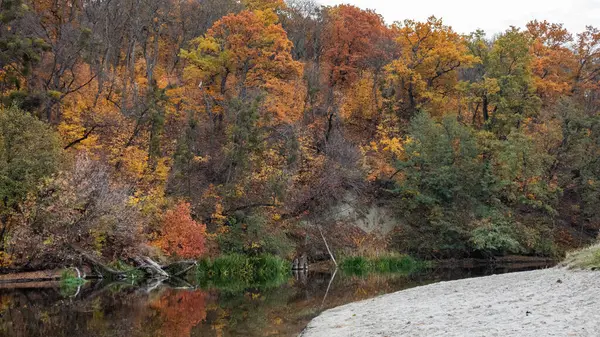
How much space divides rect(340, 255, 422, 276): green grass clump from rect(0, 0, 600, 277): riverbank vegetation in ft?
5.25

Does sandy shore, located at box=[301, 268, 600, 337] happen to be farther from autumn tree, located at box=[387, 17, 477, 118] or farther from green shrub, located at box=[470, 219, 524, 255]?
autumn tree, located at box=[387, 17, 477, 118]

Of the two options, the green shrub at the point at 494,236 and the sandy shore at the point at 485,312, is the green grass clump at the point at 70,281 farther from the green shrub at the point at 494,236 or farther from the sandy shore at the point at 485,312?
the green shrub at the point at 494,236

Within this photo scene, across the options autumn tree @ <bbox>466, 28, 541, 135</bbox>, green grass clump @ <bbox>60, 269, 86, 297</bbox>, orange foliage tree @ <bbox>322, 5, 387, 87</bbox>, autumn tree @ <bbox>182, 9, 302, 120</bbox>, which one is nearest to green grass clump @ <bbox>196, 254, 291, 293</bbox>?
green grass clump @ <bbox>60, 269, 86, 297</bbox>

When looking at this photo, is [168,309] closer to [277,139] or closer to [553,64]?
[277,139]

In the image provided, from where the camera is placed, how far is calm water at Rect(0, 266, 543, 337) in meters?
14.1

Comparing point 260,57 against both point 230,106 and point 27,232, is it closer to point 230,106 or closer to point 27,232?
point 230,106

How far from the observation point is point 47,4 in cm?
3769

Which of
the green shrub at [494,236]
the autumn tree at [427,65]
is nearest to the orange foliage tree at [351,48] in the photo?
the autumn tree at [427,65]

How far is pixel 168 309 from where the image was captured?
57.5 feet

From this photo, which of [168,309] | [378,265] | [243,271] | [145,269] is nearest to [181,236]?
[145,269]

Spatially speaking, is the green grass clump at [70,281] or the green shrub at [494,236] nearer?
the green grass clump at [70,281]

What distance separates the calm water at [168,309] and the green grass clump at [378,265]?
8262 mm

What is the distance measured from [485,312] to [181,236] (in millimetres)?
20000

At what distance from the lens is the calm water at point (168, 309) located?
14.1m
